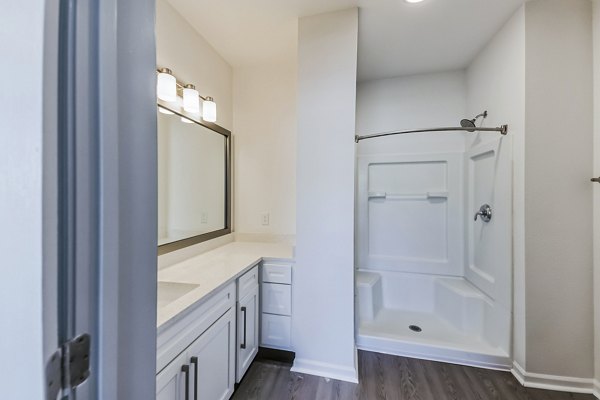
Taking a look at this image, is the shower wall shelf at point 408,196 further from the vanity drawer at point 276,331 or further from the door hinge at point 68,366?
the door hinge at point 68,366

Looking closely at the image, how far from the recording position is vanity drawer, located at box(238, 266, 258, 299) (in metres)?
1.55

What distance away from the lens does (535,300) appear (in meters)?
1.60

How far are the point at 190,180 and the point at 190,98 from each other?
22.9 inches

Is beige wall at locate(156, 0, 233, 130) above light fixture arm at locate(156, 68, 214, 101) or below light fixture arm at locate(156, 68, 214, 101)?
above

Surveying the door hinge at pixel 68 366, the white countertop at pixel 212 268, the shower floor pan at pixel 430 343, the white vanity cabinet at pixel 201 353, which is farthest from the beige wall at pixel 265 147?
the door hinge at pixel 68 366

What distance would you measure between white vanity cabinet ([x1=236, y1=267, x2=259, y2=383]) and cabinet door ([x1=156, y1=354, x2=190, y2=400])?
19.8 inches

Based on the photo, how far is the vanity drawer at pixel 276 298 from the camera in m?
1.82

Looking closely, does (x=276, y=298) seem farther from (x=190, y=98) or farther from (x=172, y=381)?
(x=190, y=98)

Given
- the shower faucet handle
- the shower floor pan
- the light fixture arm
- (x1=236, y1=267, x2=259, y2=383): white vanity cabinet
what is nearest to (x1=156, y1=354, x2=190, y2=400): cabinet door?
(x1=236, y1=267, x2=259, y2=383): white vanity cabinet

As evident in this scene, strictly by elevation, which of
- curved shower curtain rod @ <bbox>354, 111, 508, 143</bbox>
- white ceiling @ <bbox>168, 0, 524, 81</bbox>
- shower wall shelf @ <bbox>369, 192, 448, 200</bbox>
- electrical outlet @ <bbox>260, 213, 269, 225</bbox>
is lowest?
electrical outlet @ <bbox>260, 213, 269, 225</bbox>

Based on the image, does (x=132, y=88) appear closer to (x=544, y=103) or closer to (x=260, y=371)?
(x=260, y=371)

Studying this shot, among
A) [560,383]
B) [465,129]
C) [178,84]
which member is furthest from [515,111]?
[178,84]

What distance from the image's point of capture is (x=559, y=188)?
158 centimetres

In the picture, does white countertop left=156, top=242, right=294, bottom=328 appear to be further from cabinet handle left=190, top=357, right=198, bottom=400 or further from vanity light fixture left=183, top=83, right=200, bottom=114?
vanity light fixture left=183, top=83, right=200, bottom=114
